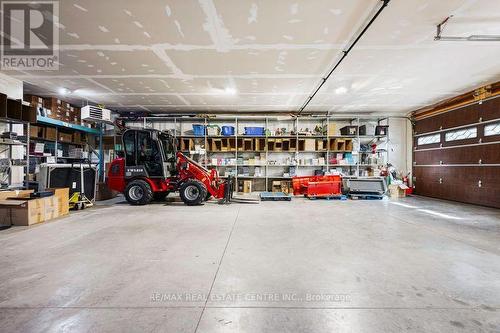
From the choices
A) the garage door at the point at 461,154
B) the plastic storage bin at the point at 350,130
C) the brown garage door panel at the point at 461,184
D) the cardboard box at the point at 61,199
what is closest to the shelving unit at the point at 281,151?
the plastic storage bin at the point at 350,130

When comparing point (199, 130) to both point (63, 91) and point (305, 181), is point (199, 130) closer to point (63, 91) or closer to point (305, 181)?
point (63, 91)

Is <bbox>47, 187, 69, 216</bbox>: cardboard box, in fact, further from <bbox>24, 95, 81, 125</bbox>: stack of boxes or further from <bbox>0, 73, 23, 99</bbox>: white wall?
<bbox>0, 73, 23, 99</bbox>: white wall

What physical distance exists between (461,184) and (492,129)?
1753 mm

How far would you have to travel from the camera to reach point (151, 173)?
6129mm

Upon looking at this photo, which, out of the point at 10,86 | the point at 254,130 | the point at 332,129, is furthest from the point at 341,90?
the point at 10,86

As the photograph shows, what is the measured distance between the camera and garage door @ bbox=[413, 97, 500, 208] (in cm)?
596

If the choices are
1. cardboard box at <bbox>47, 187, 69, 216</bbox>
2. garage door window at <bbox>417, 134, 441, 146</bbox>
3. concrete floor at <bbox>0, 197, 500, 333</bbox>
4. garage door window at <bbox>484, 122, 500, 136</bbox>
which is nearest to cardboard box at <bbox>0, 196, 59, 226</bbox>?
concrete floor at <bbox>0, 197, 500, 333</bbox>

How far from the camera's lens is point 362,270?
226 centimetres

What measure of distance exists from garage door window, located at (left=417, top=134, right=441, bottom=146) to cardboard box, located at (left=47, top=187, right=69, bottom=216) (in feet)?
35.4

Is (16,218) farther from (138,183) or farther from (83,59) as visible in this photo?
(83,59)

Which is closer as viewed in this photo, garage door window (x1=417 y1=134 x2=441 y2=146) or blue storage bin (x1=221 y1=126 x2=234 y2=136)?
garage door window (x1=417 y1=134 x2=441 y2=146)

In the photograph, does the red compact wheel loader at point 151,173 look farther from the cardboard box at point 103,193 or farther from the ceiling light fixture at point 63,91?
the ceiling light fixture at point 63,91

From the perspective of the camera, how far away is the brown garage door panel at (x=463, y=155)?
596 cm

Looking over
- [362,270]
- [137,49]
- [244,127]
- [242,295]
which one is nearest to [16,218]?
[137,49]
